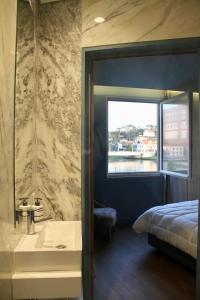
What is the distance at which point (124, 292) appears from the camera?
2.36 meters

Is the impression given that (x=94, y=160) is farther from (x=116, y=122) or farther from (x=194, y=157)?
(x=194, y=157)

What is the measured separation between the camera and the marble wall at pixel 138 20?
2.01 metres

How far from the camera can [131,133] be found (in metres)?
2.33

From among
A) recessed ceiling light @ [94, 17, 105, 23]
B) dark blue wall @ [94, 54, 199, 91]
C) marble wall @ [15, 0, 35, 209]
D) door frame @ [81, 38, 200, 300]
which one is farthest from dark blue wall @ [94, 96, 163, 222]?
recessed ceiling light @ [94, 17, 105, 23]

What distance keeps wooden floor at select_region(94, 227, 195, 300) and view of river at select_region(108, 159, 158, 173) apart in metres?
0.55

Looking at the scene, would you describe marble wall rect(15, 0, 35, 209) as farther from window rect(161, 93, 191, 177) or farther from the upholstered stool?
window rect(161, 93, 191, 177)

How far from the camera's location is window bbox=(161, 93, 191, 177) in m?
2.29

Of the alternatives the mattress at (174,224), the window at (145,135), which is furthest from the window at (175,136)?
the mattress at (174,224)

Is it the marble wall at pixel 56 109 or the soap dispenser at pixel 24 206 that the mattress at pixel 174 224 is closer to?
the marble wall at pixel 56 109

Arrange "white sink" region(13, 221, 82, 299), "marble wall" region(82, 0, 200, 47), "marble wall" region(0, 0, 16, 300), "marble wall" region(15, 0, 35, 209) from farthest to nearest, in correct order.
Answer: "marble wall" region(82, 0, 200, 47), "marble wall" region(15, 0, 35, 209), "white sink" region(13, 221, 82, 299), "marble wall" region(0, 0, 16, 300)

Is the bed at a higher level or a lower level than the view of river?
lower

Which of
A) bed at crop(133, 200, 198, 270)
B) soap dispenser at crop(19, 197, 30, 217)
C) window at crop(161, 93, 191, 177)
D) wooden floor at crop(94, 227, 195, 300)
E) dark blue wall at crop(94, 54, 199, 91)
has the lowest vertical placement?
wooden floor at crop(94, 227, 195, 300)

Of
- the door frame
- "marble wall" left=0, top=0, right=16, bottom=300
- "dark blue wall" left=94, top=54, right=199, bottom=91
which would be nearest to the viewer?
"marble wall" left=0, top=0, right=16, bottom=300

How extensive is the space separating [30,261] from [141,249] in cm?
124
